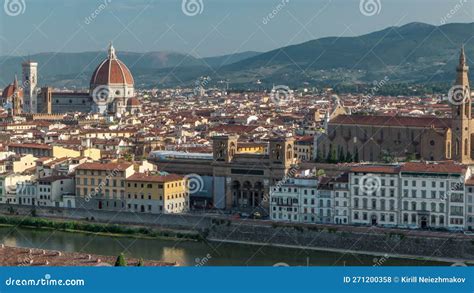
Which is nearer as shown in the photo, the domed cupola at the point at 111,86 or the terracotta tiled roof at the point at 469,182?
the terracotta tiled roof at the point at 469,182

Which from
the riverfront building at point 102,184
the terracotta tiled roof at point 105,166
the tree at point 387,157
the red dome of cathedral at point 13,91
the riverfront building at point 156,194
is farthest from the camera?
the red dome of cathedral at point 13,91

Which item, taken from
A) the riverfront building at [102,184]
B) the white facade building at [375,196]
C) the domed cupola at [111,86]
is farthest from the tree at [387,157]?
the domed cupola at [111,86]

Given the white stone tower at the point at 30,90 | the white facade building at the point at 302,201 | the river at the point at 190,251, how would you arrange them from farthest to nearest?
1. the white stone tower at the point at 30,90
2. the white facade building at the point at 302,201
3. the river at the point at 190,251

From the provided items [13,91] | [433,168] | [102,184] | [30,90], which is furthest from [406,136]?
[13,91]

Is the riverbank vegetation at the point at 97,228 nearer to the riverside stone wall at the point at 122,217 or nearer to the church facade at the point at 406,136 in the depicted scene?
the riverside stone wall at the point at 122,217

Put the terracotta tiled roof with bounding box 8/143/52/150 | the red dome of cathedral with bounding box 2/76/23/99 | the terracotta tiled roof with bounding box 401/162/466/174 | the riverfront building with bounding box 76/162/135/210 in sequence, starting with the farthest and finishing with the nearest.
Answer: the red dome of cathedral with bounding box 2/76/23/99, the terracotta tiled roof with bounding box 8/143/52/150, the riverfront building with bounding box 76/162/135/210, the terracotta tiled roof with bounding box 401/162/466/174

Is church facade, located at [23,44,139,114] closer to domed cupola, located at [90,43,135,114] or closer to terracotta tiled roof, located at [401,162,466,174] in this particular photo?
domed cupola, located at [90,43,135,114]

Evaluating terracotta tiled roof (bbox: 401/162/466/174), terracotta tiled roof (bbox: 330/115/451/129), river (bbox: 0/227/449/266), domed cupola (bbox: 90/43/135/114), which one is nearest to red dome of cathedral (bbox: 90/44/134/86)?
domed cupola (bbox: 90/43/135/114)

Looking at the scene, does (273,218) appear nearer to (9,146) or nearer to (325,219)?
(325,219)
